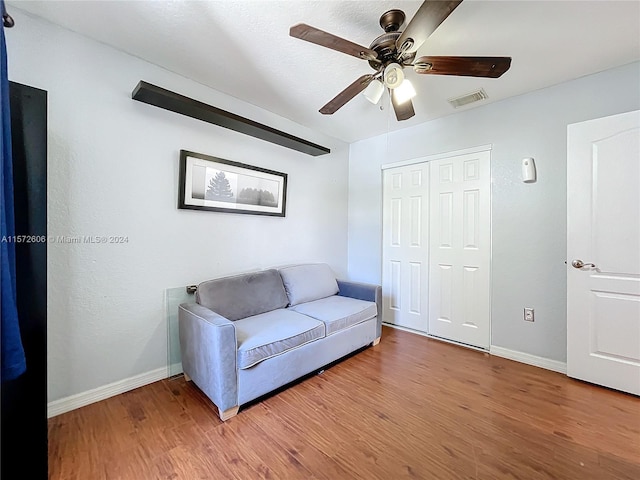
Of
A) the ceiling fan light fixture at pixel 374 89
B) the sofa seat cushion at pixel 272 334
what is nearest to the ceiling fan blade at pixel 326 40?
the ceiling fan light fixture at pixel 374 89

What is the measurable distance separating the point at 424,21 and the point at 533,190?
6.58 ft

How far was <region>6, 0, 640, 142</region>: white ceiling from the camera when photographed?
5.15ft

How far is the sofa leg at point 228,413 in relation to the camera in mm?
1686

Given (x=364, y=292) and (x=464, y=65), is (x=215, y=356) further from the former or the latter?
(x=464, y=65)

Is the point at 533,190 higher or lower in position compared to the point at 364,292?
higher

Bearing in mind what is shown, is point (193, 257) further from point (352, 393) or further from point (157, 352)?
point (352, 393)

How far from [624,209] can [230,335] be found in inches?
115

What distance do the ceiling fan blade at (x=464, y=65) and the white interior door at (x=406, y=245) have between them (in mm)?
1660

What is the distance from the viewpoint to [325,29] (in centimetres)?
175

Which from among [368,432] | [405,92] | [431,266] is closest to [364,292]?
[431,266]

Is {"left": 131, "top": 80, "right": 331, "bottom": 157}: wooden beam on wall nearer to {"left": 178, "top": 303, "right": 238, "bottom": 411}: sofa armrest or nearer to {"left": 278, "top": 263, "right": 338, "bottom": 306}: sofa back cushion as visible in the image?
{"left": 278, "top": 263, "right": 338, "bottom": 306}: sofa back cushion

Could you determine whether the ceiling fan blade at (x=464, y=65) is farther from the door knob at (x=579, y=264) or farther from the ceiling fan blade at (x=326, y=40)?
the door knob at (x=579, y=264)

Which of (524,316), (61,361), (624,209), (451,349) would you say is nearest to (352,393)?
(451,349)

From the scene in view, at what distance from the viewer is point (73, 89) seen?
1.77 metres
